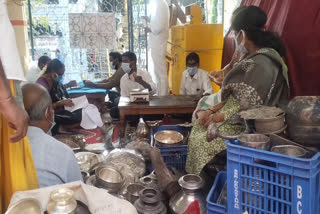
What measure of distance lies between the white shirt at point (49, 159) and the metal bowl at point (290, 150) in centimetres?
107

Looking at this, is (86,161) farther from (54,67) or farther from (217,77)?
(54,67)

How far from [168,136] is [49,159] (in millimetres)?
1432

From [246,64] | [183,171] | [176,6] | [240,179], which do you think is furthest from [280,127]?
[176,6]

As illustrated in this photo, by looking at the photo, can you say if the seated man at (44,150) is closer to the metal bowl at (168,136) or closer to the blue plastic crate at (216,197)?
the blue plastic crate at (216,197)

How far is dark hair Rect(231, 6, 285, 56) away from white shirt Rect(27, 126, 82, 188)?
1.64 m

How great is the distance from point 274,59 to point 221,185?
980mm

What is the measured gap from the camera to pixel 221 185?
1.93 m

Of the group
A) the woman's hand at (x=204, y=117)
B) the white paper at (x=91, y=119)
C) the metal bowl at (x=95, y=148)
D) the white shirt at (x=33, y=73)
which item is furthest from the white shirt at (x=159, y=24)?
the woman's hand at (x=204, y=117)

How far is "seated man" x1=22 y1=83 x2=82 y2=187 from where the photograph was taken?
1565mm

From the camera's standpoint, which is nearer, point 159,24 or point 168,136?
point 168,136

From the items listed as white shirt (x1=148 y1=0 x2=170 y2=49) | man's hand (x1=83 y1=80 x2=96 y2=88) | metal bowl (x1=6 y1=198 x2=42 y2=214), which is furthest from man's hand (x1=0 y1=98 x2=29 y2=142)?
man's hand (x1=83 y1=80 x2=96 y2=88)

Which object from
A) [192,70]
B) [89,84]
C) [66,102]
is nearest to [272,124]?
[192,70]

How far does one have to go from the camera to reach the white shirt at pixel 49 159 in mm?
1562

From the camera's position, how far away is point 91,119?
5008 millimetres
